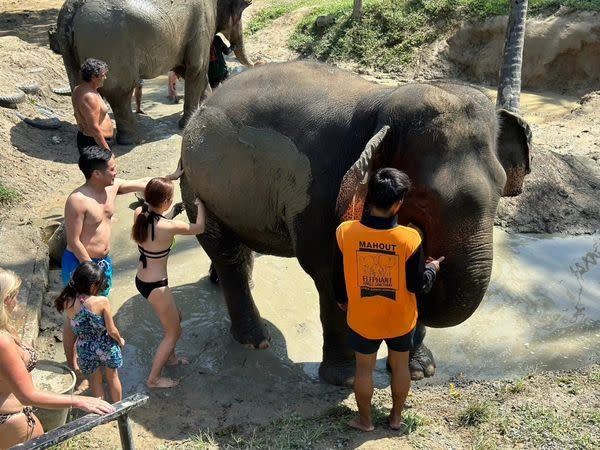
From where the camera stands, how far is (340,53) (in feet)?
49.0

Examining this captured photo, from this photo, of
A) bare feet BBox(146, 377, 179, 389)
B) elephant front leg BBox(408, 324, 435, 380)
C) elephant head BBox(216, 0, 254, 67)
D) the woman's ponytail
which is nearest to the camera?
the woman's ponytail

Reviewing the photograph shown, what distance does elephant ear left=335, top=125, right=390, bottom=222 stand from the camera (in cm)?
367

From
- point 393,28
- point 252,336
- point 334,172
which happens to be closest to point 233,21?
point 393,28

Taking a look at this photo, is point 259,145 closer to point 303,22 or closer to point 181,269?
point 181,269

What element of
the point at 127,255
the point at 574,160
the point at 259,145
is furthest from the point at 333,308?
the point at 574,160

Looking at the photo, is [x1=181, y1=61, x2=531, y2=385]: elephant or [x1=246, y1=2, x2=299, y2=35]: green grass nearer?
[x1=181, y1=61, x2=531, y2=385]: elephant

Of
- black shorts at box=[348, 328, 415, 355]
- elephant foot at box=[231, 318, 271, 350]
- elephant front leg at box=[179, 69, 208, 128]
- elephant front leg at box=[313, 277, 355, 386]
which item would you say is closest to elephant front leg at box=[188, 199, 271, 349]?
elephant foot at box=[231, 318, 271, 350]

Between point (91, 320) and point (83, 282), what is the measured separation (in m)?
0.27

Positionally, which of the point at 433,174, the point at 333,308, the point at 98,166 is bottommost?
the point at 333,308

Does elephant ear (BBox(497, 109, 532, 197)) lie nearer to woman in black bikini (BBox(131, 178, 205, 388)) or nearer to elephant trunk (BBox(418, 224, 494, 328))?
elephant trunk (BBox(418, 224, 494, 328))

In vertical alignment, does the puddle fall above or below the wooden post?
below

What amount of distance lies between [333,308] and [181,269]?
2.46m

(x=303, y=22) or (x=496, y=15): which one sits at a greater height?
(x=496, y=15)

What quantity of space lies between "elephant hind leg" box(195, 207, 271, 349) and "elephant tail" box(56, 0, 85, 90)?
5237 mm
